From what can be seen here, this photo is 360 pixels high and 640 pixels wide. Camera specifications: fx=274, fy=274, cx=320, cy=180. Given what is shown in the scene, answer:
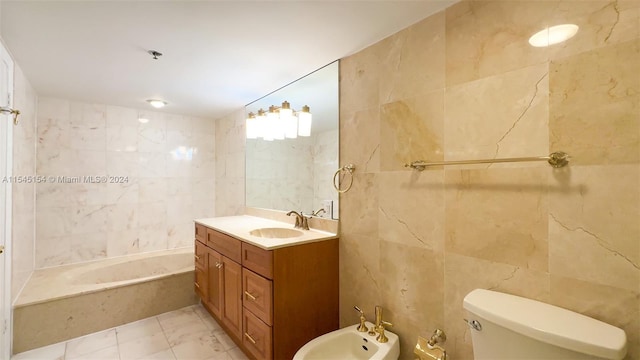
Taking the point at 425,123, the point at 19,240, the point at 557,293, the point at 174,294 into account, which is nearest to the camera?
the point at 557,293

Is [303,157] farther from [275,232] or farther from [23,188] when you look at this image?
[23,188]

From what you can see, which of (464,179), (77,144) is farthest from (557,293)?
(77,144)

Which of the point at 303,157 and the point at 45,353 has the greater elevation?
the point at 303,157

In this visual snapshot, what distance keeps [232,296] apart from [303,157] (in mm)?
1211

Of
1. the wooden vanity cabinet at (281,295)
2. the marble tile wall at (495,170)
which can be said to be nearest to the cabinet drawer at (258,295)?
the wooden vanity cabinet at (281,295)

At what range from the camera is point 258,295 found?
66.8 inches

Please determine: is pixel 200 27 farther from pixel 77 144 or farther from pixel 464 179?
pixel 77 144

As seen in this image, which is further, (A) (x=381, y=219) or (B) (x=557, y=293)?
(A) (x=381, y=219)

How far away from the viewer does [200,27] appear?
1.51 metres

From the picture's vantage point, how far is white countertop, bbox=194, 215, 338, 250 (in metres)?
1.67

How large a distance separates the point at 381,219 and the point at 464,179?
0.53 meters

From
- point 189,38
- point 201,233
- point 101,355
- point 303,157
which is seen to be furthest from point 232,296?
point 189,38

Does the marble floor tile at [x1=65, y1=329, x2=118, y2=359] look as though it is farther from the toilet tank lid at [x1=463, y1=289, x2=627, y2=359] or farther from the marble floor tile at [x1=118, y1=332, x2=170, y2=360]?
the toilet tank lid at [x1=463, y1=289, x2=627, y2=359]

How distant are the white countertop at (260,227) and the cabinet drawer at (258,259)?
0.04 metres
